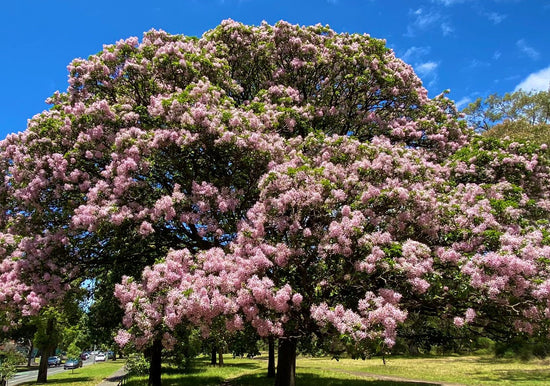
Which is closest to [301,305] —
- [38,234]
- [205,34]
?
[38,234]

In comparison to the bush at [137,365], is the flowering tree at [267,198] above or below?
above

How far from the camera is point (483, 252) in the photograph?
10.9 meters

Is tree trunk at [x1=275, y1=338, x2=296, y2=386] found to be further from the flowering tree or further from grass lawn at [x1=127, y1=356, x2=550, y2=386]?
grass lawn at [x1=127, y1=356, x2=550, y2=386]

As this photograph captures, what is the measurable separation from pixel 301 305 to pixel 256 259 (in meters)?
2.06

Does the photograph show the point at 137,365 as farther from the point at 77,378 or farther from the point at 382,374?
the point at 382,374

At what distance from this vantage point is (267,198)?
11477 millimetres

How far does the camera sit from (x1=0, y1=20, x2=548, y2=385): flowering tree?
33.6 feet

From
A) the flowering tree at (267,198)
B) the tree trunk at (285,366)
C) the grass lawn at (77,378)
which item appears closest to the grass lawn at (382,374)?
the grass lawn at (77,378)

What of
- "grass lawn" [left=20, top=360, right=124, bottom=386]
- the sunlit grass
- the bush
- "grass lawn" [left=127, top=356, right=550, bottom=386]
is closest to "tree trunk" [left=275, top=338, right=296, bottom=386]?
"grass lawn" [left=127, top=356, right=550, bottom=386]

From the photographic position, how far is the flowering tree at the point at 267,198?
33.6ft

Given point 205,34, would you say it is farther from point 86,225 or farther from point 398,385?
point 398,385

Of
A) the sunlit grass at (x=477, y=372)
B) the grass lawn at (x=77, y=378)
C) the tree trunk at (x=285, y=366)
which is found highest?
the tree trunk at (x=285, y=366)

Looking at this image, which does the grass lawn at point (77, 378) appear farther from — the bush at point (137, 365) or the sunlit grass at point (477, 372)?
the sunlit grass at point (477, 372)

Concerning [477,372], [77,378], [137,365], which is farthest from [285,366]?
[77,378]
